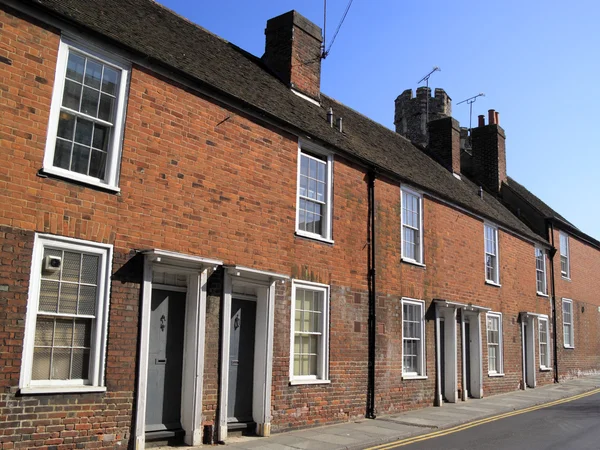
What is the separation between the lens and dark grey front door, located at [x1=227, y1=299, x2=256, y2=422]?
10477mm

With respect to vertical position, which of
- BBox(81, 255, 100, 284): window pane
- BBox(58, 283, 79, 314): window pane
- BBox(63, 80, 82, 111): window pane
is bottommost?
BBox(58, 283, 79, 314): window pane

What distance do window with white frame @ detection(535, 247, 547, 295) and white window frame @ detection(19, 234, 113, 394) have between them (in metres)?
19.2

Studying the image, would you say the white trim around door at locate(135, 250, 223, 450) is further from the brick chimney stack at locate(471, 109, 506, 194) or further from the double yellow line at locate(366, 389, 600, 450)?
the brick chimney stack at locate(471, 109, 506, 194)

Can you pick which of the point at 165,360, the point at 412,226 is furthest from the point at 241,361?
the point at 412,226

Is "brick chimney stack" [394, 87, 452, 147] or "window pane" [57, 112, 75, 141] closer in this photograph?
"window pane" [57, 112, 75, 141]

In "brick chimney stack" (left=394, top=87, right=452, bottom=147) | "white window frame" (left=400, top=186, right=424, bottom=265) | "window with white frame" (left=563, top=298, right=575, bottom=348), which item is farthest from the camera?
"brick chimney stack" (left=394, top=87, right=452, bottom=147)

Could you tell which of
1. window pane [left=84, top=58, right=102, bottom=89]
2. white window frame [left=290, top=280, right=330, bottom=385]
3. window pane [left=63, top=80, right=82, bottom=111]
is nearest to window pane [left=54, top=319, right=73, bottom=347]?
window pane [left=63, top=80, right=82, bottom=111]

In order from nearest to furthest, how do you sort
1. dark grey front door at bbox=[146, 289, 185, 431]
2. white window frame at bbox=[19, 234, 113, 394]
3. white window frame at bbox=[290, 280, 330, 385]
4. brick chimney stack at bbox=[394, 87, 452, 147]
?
white window frame at bbox=[19, 234, 113, 394] < dark grey front door at bbox=[146, 289, 185, 431] < white window frame at bbox=[290, 280, 330, 385] < brick chimney stack at bbox=[394, 87, 452, 147]

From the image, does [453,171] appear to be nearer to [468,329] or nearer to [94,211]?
[468,329]

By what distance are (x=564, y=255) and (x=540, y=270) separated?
3021mm

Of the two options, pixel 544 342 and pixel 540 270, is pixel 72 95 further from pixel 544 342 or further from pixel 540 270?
pixel 544 342

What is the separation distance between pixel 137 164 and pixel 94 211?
1.09 metres

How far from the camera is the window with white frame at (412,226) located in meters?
15.4

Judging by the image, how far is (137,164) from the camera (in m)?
9.12
